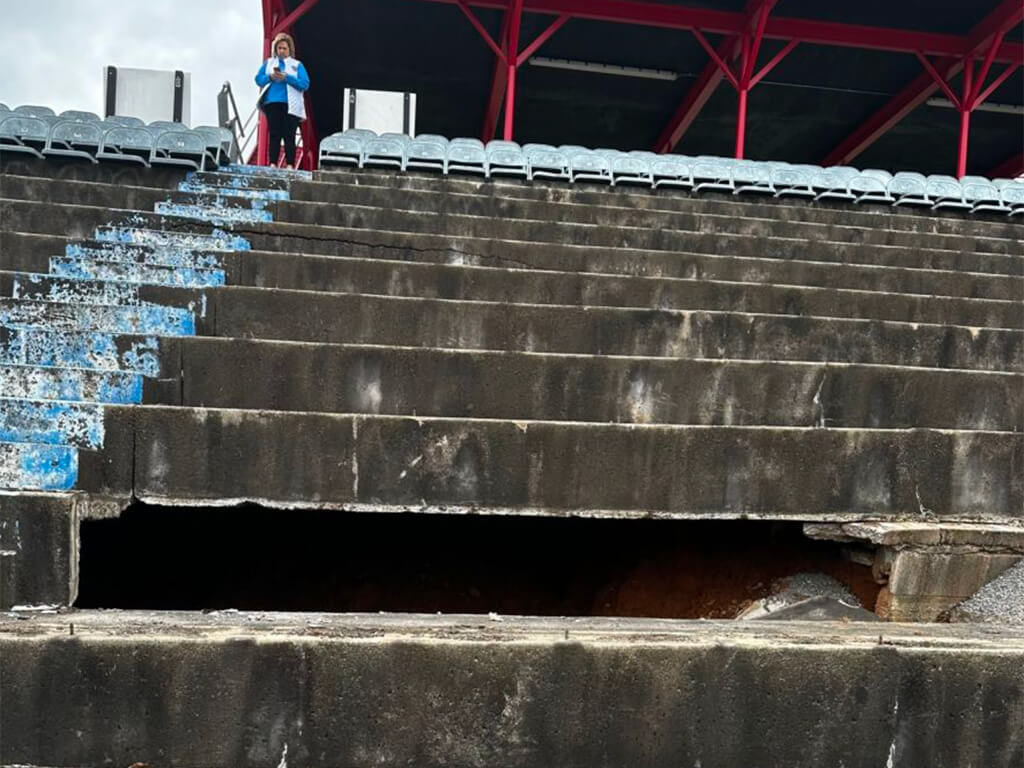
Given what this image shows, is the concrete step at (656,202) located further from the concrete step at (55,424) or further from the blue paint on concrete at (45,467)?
the blue paint on concrete at (45,467)

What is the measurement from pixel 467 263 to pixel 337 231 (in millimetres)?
974

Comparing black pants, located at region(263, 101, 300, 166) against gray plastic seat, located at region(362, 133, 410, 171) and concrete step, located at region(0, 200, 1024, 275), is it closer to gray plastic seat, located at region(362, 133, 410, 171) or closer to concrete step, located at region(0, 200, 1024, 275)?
gray plastic seat, located at region(362, 133, 410, 171)

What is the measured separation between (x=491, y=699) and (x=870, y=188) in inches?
301

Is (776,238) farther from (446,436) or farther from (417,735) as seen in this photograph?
(417,735)

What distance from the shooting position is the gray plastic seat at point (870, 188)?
7395 mm

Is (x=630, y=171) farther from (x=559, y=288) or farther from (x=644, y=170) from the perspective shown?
(x=559, y=288)

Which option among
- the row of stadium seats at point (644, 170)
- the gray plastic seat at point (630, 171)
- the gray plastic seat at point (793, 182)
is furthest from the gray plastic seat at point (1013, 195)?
the gray plastic seat at point (630, 171)

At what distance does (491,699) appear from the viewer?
6.02 ft

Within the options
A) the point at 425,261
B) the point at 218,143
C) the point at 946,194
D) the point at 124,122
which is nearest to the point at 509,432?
the point at 425,261

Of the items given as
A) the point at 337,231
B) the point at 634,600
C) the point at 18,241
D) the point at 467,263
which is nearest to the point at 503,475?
the point at 634,600

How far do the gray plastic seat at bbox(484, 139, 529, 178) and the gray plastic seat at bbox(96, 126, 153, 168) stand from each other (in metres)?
3.27

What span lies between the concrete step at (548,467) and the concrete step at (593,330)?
97cm

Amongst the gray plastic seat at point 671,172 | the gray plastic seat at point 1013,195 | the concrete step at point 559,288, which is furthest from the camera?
the gray plastic seat at point 1013,195

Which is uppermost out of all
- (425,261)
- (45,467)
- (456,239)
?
(456,239)
